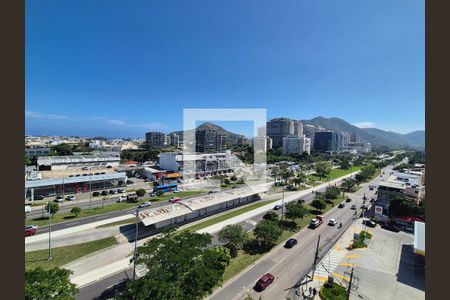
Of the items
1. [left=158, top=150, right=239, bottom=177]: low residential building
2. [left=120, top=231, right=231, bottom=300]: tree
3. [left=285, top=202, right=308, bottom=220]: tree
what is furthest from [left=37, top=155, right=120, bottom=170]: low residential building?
[left=285, top=202, right=308, bottom=220]: tree

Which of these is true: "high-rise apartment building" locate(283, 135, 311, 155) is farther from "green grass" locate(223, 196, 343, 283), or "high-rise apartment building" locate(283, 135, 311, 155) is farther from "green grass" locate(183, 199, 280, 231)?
"green grass" locate(223, 196, 343, 283)

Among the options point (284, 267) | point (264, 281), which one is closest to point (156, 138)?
point (284, 267)

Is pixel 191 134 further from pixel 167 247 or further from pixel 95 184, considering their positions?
pixel 167 247

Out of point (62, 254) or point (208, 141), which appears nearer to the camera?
point (62, 254)

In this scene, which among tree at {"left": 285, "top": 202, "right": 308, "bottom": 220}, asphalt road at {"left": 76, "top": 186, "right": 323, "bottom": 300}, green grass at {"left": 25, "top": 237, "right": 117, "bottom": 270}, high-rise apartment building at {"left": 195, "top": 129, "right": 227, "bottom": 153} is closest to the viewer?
asphalt road at {"left": 76, "top": 186, "right": 323, "bottom": 300}

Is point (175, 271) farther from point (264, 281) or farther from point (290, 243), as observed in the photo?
point (290, 243)

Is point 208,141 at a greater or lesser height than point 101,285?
greater

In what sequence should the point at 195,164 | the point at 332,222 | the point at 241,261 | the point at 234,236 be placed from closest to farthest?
1. the point at 241,261
2. the point at 234,236
3. the point at 332,222
4. the point at 195,164
